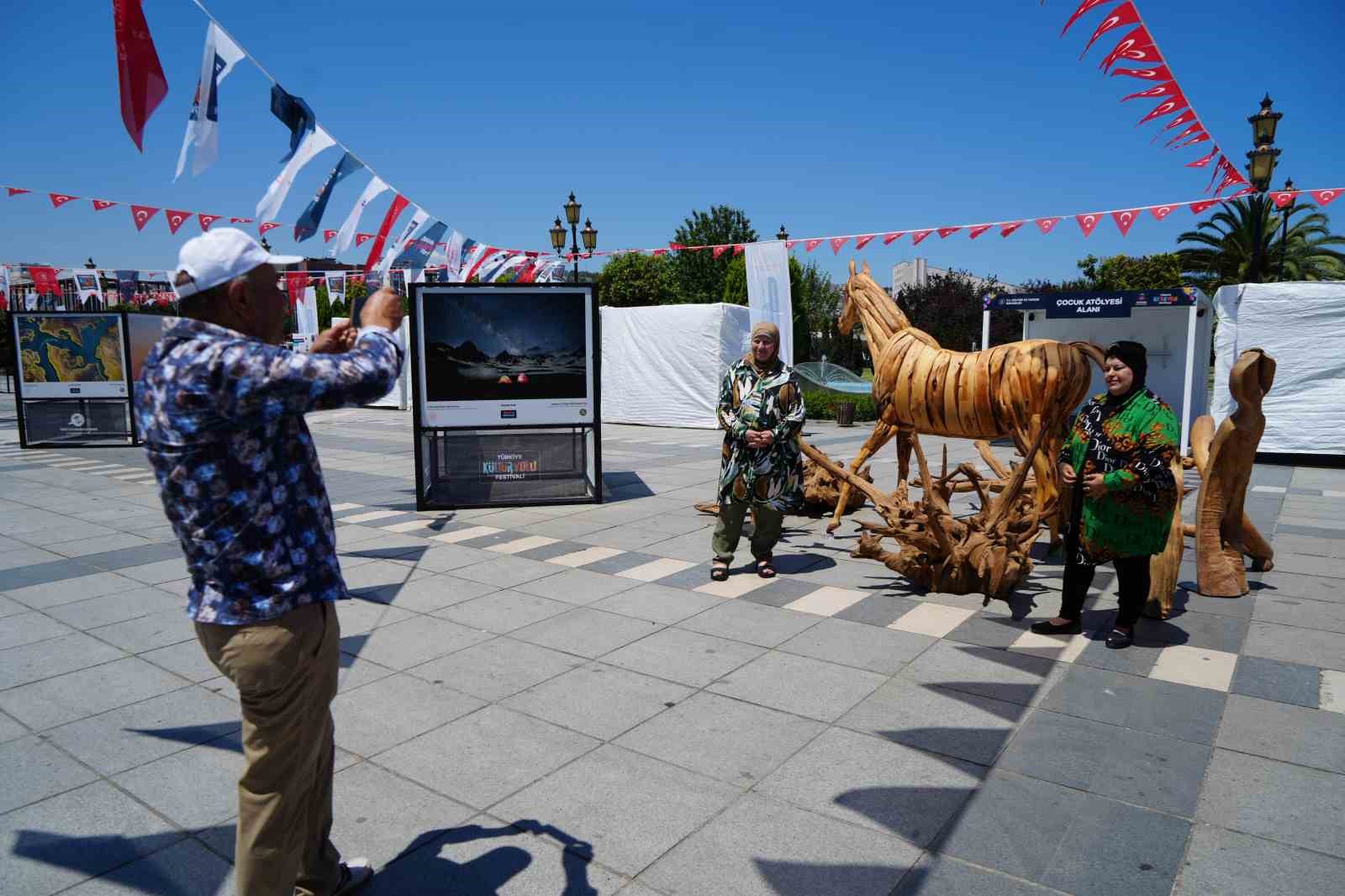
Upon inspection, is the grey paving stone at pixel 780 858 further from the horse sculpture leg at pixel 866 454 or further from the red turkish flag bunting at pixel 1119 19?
the red turkish flag bunting at pixel 1119 19


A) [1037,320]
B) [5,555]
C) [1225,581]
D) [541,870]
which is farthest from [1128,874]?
[1037,320]

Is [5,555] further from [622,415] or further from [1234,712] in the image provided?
[622,415]

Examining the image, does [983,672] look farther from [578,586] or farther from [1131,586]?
[578,586]

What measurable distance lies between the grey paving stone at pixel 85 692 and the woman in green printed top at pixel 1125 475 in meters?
4.85

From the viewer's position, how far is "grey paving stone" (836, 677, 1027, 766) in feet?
11.4

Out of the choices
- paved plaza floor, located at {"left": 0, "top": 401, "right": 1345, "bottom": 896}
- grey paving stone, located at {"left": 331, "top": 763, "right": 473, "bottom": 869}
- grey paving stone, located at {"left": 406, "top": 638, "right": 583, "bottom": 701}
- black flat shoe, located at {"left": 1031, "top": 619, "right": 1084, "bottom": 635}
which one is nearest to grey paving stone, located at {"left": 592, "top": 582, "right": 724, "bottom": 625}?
paved plaza floor, located at {"left": 0, "top": 401, "right": 1345, "bottom": 896}

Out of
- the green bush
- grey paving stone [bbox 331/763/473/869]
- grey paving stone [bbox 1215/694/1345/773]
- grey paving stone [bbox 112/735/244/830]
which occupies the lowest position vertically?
grey paving stone [bbox 112/735/244/830]

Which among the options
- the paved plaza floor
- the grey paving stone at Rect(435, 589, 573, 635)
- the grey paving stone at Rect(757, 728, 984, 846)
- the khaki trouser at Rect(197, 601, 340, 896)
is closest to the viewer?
the khaki trouser at Rect(197, 601, 340, 896)

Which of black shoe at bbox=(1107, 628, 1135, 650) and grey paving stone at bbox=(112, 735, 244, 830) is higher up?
black shoe at bbox=(1107, 628, 1135, 650)

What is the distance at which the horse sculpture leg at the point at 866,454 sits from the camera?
7.12 metres

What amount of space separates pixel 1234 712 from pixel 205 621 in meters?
4.17

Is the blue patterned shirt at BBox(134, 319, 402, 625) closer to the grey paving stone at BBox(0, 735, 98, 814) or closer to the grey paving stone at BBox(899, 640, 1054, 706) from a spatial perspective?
the grey paving stone at BBox(0, 735, 98, 814)

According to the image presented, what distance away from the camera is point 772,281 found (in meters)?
12.9

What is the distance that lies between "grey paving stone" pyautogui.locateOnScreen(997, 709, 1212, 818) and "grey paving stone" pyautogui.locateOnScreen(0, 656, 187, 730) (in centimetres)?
402
